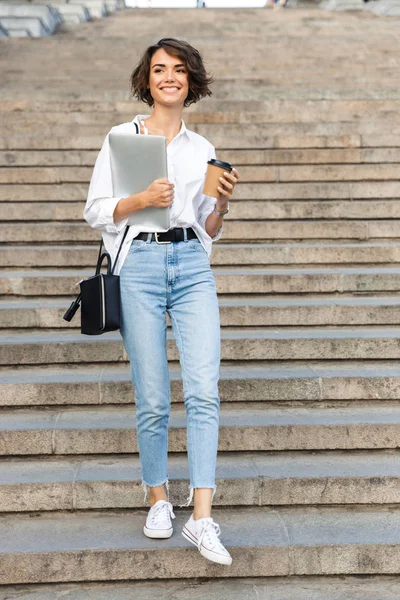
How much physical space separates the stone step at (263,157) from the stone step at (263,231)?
1.13 m

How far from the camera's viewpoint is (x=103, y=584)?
10.2 ft

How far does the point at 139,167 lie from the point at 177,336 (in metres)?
0.70

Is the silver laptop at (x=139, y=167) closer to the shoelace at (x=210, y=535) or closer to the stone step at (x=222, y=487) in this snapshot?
the shoelace at (x=210, y=535)

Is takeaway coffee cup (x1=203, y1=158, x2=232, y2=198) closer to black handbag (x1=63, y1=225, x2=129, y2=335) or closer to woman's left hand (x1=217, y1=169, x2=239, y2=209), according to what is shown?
woman's left hand (x1=217, y1=169, x2=239, y2=209)

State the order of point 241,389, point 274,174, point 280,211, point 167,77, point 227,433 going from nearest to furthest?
point 167,77 < point 227,433 < point 241,389 < point 280,211 < point 274,174

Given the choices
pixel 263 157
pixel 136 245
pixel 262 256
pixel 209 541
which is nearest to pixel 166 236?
pixel 136 245

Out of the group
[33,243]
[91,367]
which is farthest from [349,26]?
[91,367]

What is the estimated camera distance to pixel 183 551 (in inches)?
121

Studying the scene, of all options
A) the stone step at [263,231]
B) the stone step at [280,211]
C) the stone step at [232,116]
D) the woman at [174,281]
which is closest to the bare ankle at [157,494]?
the woman at [174,281]

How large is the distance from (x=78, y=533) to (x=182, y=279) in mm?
1277

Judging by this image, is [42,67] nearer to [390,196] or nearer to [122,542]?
[390,196]

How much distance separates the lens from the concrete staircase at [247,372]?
312 centimetres

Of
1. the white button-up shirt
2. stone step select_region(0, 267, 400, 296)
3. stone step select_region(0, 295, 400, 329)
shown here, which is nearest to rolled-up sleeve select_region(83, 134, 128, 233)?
the white button-up shirt

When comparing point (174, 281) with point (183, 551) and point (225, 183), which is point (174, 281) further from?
point (183, 551)
